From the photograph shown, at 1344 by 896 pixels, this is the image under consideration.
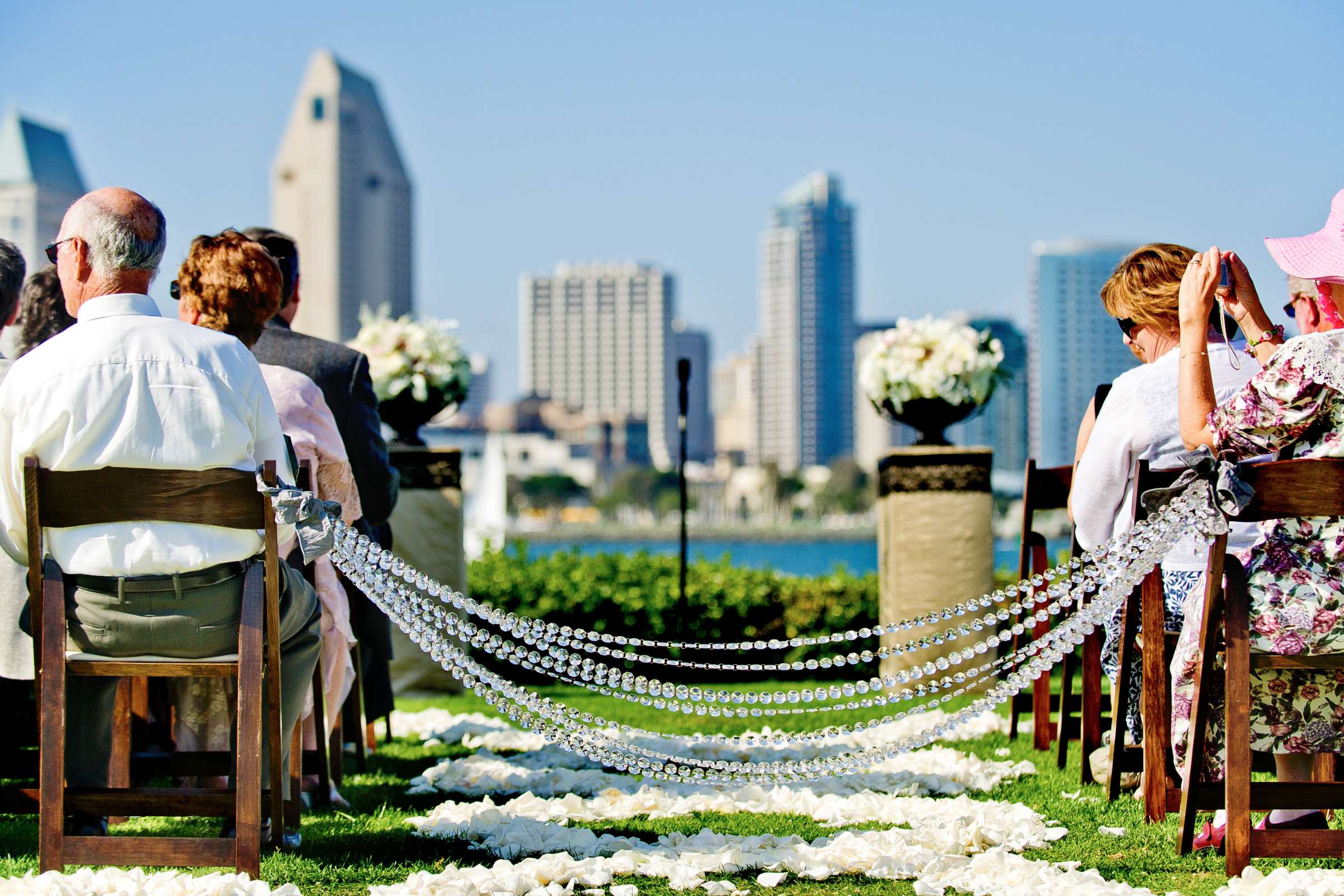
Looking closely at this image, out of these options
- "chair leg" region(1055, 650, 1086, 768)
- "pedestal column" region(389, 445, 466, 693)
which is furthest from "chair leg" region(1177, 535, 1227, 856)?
"pedestal column" region(389, 445, 466, 693)

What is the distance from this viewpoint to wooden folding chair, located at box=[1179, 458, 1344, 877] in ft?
10.5

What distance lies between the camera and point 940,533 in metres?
7.22

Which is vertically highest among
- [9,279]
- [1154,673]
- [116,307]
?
[9,279]

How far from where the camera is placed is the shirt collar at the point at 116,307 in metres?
3.47

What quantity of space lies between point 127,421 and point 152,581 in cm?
39

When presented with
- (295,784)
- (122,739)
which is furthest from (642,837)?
(122,739)

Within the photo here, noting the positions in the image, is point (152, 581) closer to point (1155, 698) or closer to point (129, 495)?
point (129, 495)

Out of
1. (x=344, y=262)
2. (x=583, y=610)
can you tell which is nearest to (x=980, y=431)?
(x=344, y=262)

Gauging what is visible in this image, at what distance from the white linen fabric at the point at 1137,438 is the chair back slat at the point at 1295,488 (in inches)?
30.3

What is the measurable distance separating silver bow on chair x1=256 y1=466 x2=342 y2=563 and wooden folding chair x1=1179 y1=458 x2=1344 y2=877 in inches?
84.4

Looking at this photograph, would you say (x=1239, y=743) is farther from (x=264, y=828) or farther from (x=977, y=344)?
(x=977, y=344)

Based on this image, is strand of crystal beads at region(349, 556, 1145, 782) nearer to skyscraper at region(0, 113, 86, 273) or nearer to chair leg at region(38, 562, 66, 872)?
chair leg at region(38, 562, 66, 872)

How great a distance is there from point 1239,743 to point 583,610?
637cm

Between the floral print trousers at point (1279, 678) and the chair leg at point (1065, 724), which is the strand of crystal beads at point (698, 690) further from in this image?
the chair leg at point (1065, 724)
